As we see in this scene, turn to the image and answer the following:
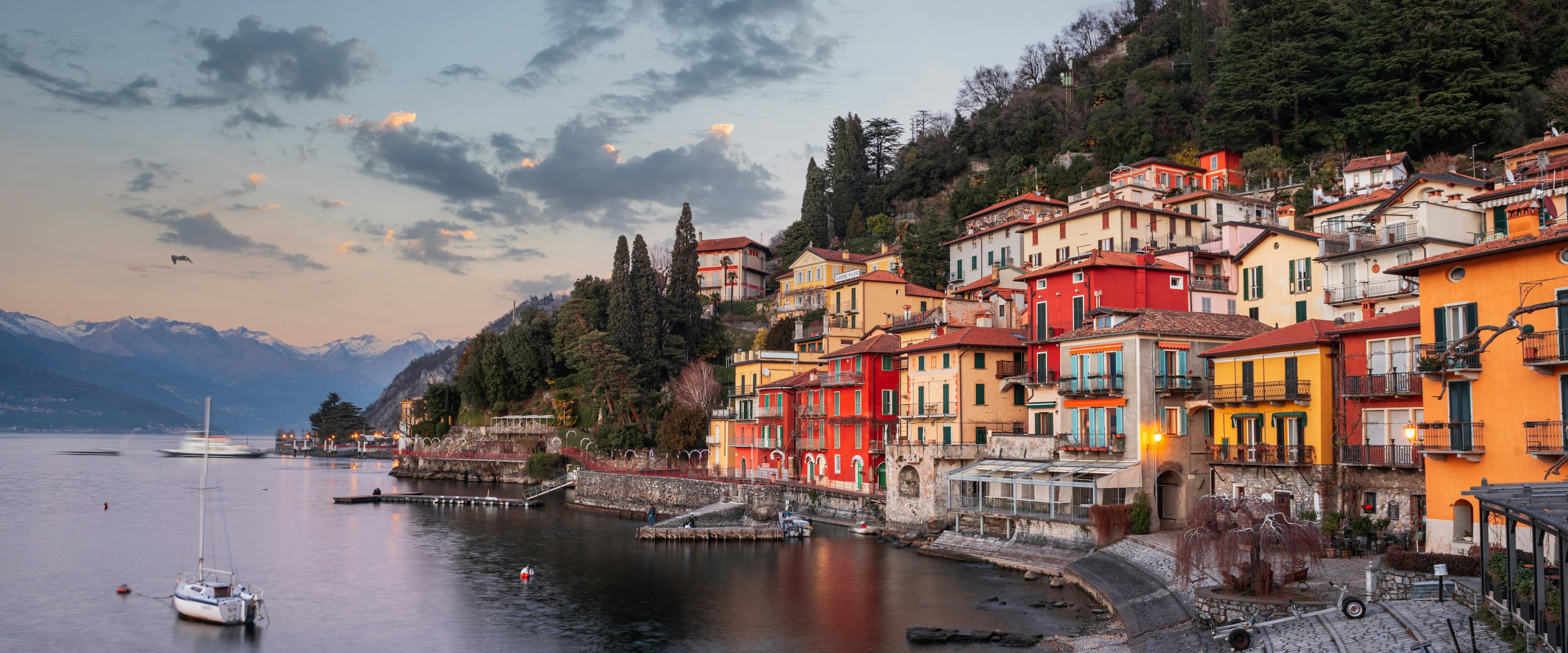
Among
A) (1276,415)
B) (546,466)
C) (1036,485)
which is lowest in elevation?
(546,466)

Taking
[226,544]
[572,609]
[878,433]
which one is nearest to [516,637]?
[572,609]

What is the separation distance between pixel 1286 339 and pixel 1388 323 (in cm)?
390

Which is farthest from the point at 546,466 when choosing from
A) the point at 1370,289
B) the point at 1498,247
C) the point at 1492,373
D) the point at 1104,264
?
the point at 1498,247

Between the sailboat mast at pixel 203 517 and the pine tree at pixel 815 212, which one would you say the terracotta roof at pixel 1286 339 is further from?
the pine tree at pixel 815 212

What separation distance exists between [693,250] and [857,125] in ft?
136

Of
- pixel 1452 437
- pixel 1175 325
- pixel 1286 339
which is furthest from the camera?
pixel 1175 325

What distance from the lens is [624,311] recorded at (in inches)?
3452

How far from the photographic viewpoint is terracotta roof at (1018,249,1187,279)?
156 ft

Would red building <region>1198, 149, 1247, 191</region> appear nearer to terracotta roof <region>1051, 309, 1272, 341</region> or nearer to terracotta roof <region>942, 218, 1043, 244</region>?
terracotta roof <region>942, 218, 1043, 244</region>

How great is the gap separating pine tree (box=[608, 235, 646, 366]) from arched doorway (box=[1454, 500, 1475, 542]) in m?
67.0

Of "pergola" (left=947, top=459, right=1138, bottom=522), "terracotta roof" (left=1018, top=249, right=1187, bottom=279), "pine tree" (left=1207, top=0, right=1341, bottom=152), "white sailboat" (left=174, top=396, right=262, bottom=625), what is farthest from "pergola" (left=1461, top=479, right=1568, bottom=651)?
"pine tree" (left=1207, top=0, right=1341, bottom=152)

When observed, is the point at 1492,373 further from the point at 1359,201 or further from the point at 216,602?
the point at 216,602

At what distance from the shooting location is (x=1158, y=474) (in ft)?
139

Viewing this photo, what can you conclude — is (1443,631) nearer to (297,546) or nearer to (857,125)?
(297,546)
